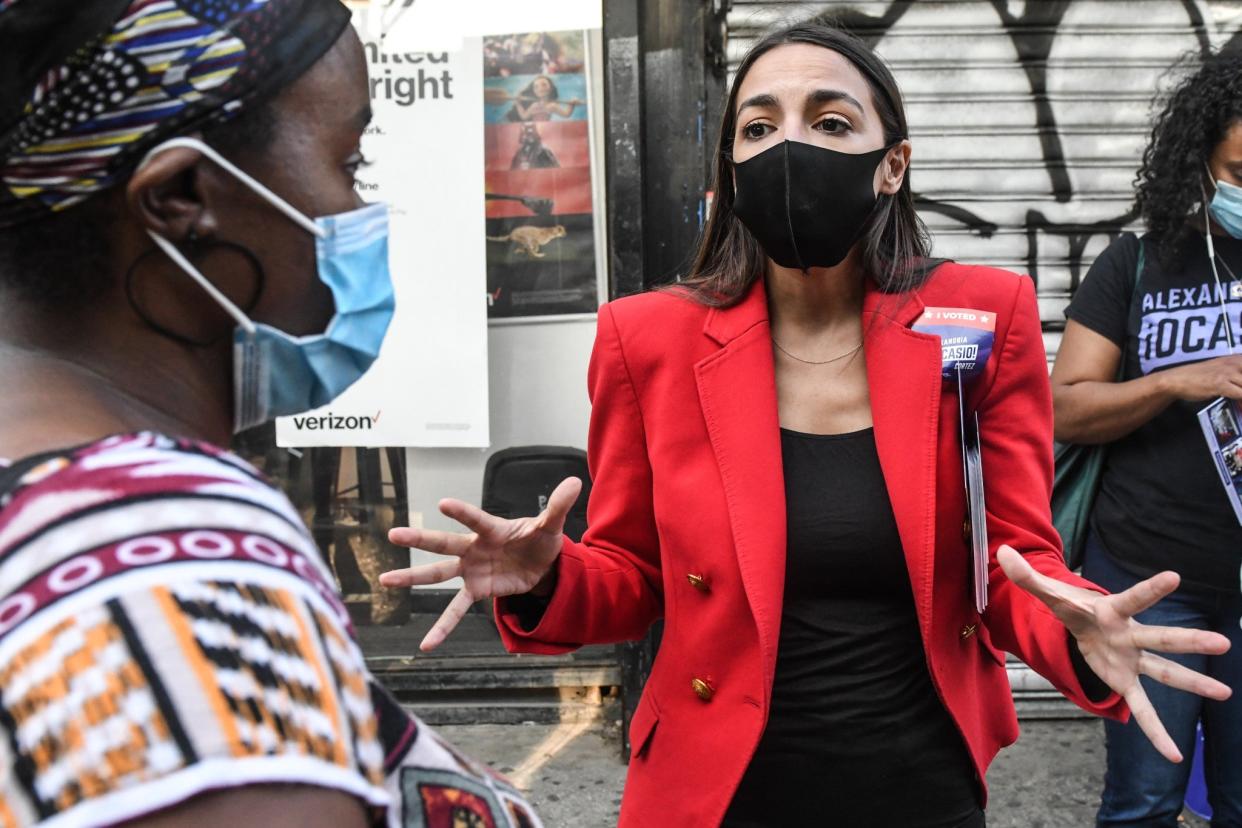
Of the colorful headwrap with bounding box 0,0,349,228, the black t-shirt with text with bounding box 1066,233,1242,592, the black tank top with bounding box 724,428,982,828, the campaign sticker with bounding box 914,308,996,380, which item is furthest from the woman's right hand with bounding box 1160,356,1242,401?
the colorful headwrap with bounding box 0,0,349,228

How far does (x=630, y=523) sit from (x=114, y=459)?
144cm

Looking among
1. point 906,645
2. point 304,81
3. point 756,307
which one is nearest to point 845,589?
point 906,645

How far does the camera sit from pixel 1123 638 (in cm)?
171

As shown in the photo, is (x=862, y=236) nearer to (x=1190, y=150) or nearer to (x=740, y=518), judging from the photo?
(x=740, y=518)

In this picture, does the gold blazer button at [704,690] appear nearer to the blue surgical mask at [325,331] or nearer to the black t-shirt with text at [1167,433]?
the blue surgical mask at [325,331]

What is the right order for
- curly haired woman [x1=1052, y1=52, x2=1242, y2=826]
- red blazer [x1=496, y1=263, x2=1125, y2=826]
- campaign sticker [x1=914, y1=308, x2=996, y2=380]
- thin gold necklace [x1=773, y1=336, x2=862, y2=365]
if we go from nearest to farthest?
red blazer [x1=496, y1=263, x2=1125, y2=826]
campaign sticker [x1=914, y1=308, x2=996, y2=380]
thin gold necklace [x1=773, y1=336, x2=862, y2=365]
curly haired woman [x1=1052, y1=52, x2=1242, y2=826]

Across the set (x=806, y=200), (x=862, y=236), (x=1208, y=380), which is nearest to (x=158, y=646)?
(x=806, y=200)

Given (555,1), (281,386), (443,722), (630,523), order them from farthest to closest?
(443,722)
(555,1)
(630,523)
(281,386)

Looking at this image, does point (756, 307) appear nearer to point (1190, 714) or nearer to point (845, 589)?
point (845, 589)

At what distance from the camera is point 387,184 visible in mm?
4461

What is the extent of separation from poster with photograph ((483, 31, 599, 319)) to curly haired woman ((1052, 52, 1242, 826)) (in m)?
2.08

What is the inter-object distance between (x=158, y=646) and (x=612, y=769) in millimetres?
3841

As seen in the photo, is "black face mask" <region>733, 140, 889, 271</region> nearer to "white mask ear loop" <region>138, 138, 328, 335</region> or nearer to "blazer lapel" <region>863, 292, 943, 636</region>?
"blazer lapel" <region>863, 292, 943, 636</region>

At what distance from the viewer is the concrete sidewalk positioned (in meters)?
4.01
